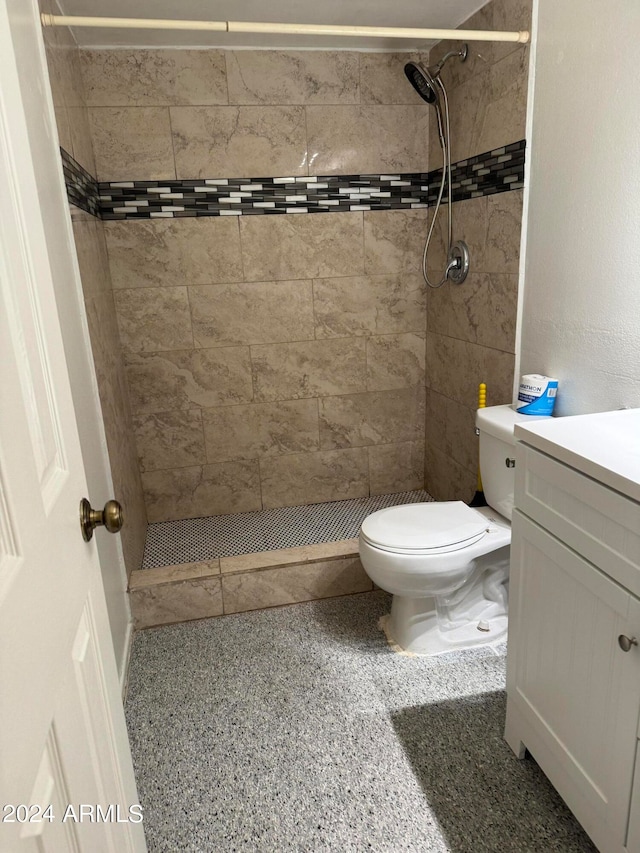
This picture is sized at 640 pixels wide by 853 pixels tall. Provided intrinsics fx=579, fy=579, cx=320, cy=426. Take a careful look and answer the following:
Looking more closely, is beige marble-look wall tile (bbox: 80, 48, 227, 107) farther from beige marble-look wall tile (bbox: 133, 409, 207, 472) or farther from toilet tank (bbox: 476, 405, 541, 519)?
toilet tank (bbox: 476, 405, 541, 519)

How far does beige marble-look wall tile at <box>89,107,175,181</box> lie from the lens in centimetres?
245

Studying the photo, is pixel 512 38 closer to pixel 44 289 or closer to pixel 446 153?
pixel 446 153

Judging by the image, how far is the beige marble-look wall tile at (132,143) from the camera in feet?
8.05

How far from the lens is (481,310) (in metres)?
2.41

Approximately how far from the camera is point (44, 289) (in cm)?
82

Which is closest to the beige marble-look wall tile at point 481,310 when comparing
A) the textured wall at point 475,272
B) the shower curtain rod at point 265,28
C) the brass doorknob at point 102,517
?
the textured wall at point 475,272

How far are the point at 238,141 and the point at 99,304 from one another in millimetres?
988

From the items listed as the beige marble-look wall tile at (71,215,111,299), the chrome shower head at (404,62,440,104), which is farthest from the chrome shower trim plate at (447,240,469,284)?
the beige marble-look wall tile at (71,215,111,299)

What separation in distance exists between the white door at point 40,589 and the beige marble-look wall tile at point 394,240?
85.2 inches

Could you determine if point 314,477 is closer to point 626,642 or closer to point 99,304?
point 99,304

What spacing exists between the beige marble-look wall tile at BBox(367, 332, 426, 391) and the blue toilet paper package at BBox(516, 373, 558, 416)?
101 centimetres

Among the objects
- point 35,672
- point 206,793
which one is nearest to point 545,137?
point 35,672

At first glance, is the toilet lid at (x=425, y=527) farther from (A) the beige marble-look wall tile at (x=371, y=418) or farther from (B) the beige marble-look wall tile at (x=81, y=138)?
(B) the beige marble-look wall tile at (x=81, y=138)

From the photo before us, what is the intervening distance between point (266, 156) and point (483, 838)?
260 centimetres
